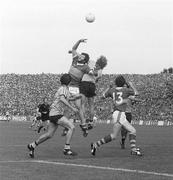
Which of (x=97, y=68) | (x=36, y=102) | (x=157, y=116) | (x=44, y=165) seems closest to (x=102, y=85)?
(x=36, y=102)

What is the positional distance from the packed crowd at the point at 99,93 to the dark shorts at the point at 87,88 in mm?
43144

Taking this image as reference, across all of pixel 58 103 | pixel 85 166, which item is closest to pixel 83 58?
pixel 58 103

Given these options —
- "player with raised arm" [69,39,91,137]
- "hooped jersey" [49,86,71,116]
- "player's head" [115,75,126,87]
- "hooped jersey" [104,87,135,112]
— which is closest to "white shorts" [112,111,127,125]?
"hooped jersey" [104,87,135,112]

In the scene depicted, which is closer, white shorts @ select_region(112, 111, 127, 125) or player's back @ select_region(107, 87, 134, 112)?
white shorts @ select_region(112, 111, 127, 125)

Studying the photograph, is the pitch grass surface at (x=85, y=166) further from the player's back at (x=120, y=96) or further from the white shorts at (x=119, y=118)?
the player's back at (x=120, y=96)

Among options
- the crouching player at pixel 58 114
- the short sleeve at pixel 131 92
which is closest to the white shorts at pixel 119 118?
the short sleeve at pixel 131 92

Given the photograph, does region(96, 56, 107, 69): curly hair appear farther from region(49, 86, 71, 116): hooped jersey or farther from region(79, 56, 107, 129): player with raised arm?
region(49, 86, 71, 116): hooped jersey

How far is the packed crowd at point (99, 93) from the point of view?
66562 mm

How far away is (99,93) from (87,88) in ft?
182

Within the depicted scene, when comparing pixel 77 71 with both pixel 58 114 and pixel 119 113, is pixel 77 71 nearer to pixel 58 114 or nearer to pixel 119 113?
pixel 119 113

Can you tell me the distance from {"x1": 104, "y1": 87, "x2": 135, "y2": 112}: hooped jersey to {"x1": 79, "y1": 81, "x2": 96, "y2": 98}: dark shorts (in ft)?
11.3

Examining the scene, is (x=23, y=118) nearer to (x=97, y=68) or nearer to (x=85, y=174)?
(x=97, y=68)

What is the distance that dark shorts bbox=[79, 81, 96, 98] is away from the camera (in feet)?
62.7

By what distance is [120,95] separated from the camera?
15.5 metres
